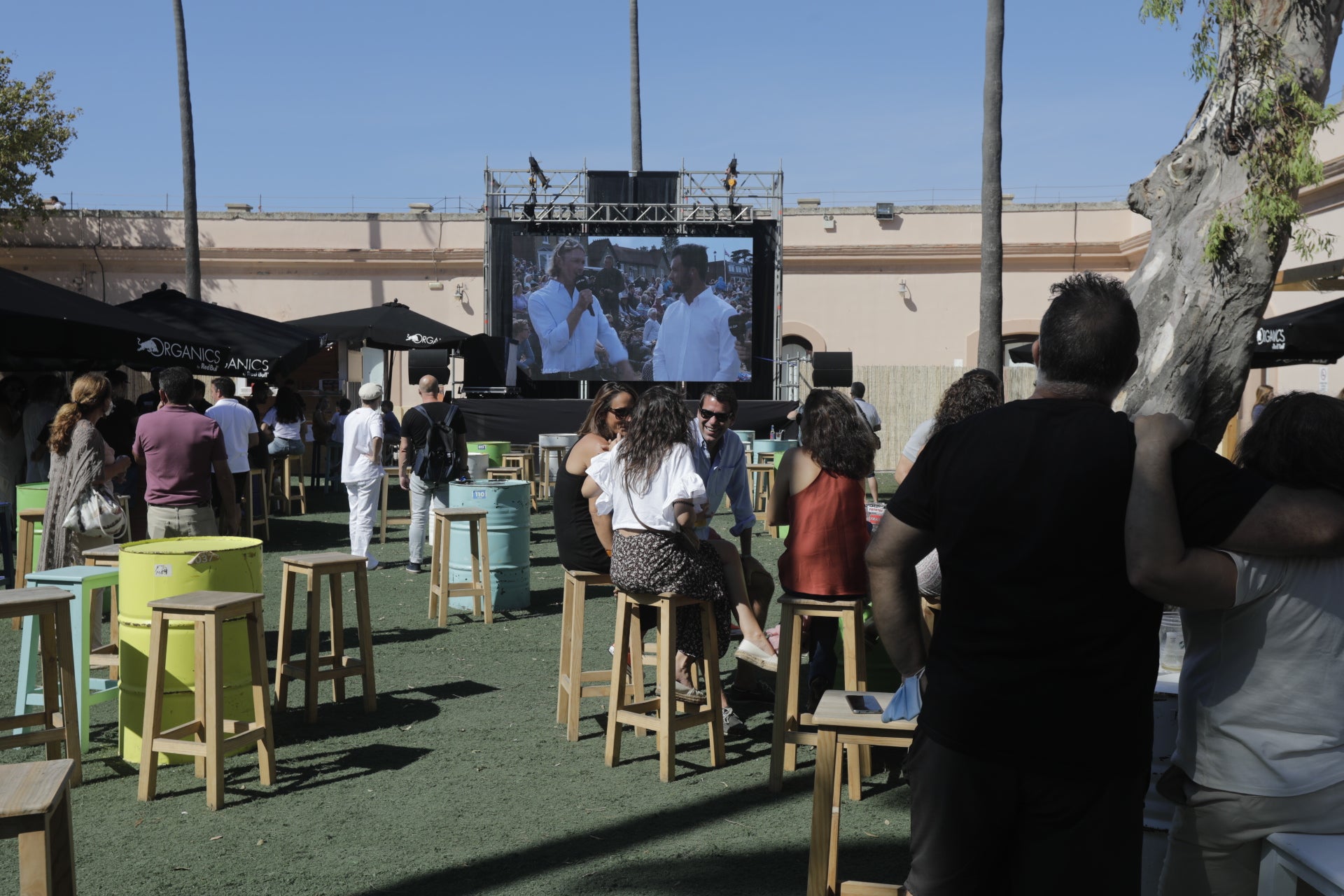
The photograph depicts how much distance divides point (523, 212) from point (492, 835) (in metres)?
17.1

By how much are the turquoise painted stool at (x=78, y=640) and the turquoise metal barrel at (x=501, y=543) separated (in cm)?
344

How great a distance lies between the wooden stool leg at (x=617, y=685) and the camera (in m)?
4.96

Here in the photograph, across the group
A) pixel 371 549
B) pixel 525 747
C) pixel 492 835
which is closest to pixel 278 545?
pixel 371 549

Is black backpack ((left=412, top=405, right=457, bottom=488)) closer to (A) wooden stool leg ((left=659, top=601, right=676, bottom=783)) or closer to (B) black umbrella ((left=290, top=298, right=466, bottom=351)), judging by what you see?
(A) wooden stool leg ((left=659, top=601, right=676, bottom=783))

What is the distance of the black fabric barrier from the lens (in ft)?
61.3

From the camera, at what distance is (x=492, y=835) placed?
4.14 metres

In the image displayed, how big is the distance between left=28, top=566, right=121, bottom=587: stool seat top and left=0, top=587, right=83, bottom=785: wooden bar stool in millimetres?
423

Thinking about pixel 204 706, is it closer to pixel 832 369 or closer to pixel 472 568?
pixel 472 568

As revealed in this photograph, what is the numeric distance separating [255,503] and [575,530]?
8.11 metres

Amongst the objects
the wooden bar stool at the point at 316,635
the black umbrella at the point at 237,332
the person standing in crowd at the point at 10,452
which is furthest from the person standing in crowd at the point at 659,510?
the black umbrella at the point at 237,332

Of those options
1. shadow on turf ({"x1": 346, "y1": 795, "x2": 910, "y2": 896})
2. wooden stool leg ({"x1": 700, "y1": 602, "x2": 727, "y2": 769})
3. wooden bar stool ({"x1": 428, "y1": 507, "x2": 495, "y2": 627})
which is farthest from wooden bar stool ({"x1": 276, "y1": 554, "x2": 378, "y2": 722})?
wooden bar stool ({"x1": 428, "y1": 507, "x2": 495, "y2": 627})

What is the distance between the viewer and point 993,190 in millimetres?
13930

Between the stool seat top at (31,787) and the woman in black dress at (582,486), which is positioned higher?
the woman in black dress at (582,486)

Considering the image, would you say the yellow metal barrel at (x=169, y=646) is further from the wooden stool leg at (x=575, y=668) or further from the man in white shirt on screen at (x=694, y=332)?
the man in white shirt on screen at (x=694, y=332)
